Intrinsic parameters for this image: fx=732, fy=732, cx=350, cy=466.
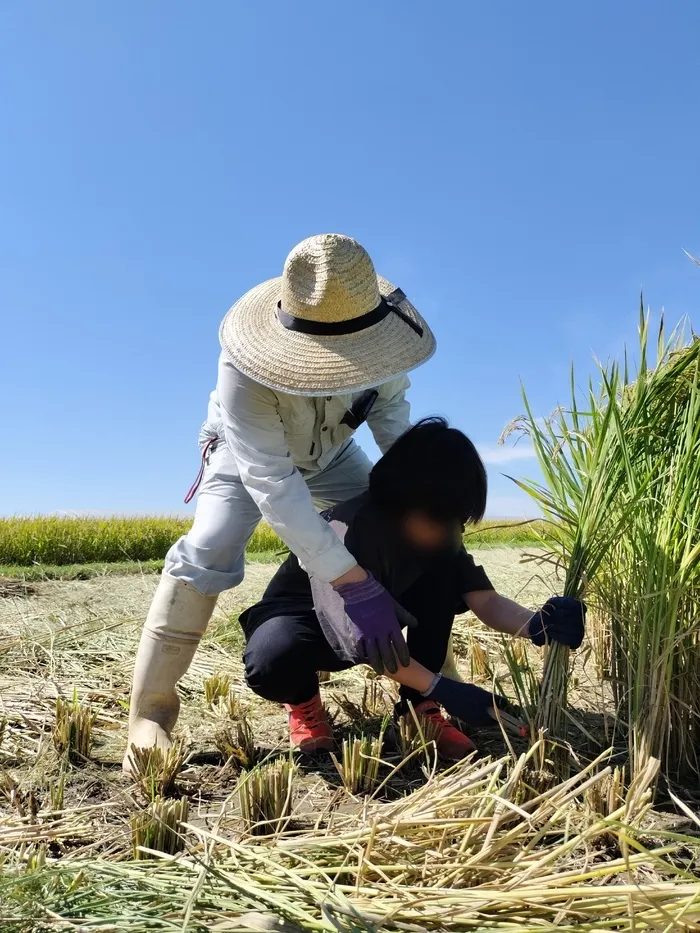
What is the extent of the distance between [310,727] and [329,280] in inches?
56.9

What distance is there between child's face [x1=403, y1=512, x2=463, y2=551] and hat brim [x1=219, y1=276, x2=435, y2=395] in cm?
48

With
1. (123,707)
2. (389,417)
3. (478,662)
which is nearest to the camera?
(389,417)

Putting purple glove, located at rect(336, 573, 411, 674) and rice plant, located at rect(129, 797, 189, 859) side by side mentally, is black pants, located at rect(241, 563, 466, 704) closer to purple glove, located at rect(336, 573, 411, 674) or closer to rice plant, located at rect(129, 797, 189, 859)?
purple glove, located at rect(336, 573, 411, 674)

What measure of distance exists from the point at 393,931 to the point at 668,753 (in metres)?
1.12

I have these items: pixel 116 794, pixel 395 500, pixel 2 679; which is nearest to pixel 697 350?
pixel 395 500

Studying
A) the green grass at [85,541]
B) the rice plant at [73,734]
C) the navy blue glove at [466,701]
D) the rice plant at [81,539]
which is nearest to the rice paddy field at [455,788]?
the rice plant at [73,734]

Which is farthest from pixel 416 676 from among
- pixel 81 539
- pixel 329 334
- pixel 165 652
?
pixel 81 539

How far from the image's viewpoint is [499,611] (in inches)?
95.3

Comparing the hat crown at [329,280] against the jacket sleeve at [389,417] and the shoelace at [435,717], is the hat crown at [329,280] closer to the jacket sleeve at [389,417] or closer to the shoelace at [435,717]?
the jacket sleeve at [389,417]

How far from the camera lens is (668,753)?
204cm

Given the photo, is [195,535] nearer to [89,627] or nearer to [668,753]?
[668,753]

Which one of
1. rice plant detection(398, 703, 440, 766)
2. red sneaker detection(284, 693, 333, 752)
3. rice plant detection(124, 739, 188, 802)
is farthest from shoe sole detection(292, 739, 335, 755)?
rice plant detection(124, 739, 188, 802)

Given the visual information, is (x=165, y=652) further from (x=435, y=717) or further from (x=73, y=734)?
(x=435, y=717)

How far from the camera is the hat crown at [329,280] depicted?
2100 millimetres
